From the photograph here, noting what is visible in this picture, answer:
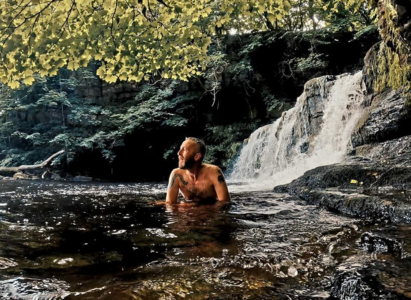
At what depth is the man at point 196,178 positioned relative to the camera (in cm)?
429

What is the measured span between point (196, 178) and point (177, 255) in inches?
95.6

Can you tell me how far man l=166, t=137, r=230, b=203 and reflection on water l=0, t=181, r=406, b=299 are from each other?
858mm

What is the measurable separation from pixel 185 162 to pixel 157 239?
1782 millimetres

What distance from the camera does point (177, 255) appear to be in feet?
6.97

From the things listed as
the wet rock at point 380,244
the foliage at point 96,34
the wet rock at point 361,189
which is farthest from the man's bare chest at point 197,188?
the wet rock at point 380,244

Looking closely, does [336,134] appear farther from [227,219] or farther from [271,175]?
[227,219]

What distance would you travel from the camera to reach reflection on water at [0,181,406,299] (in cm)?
156

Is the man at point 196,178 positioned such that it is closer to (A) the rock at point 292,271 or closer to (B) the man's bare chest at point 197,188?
(B) the man's bare chest at point 197,188

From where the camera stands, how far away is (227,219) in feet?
10.9

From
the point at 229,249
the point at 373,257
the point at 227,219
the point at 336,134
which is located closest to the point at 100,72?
the point at 227,219

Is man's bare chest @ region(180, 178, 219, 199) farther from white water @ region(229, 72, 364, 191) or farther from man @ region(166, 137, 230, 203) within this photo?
white water @ region(229, 72, 364, 191)

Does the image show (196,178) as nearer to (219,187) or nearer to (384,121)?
(219,187)

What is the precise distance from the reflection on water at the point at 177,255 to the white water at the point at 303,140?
186 inches

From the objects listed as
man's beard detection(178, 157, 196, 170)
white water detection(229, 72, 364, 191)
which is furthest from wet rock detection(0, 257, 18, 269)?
white water detection(229, 72, 364, 191)
